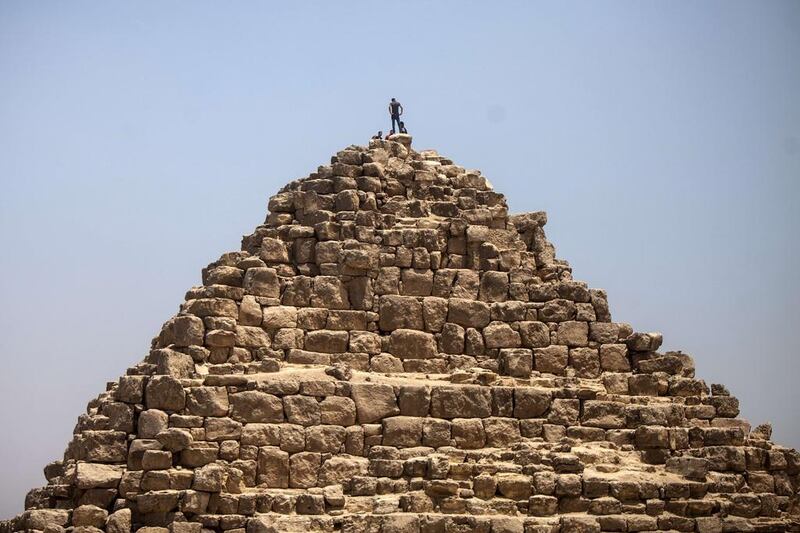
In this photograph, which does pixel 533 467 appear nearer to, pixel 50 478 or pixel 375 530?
pixel 375 530

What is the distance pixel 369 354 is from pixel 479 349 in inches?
77.8

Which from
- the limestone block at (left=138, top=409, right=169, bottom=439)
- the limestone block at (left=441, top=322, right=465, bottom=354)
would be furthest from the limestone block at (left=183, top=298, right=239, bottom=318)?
the limestone block at (left=441, top=322, right=465, bottom=354)

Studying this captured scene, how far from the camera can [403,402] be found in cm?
3206

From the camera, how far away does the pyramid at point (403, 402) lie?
30.7 m

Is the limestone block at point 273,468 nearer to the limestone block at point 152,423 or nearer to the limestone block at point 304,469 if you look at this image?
the limestone block at point 304,469

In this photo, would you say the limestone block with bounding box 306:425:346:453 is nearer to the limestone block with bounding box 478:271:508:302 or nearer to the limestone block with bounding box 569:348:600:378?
the limestone block with bounding box 478:271:508:302

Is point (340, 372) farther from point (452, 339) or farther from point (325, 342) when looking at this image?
point (452, 339)

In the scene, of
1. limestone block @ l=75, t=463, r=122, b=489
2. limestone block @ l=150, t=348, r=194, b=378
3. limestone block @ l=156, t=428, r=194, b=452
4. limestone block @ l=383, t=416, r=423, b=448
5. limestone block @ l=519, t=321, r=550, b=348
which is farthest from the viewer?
limestone block @ l=519, t=321, r=550, b=348

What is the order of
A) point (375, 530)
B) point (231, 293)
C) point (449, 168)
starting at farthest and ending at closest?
point (449, 168) < point (231, 293) < point (375, 530)

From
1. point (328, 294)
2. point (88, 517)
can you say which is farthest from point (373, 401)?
point (88, 517)

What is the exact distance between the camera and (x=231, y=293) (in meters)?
32.8

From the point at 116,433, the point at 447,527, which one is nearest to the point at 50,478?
the point at 116,433

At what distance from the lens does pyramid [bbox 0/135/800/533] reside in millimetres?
30688

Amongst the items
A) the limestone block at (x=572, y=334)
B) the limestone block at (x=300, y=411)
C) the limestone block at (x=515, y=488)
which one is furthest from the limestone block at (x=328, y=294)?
the limestone block at (x=515, y=488)
